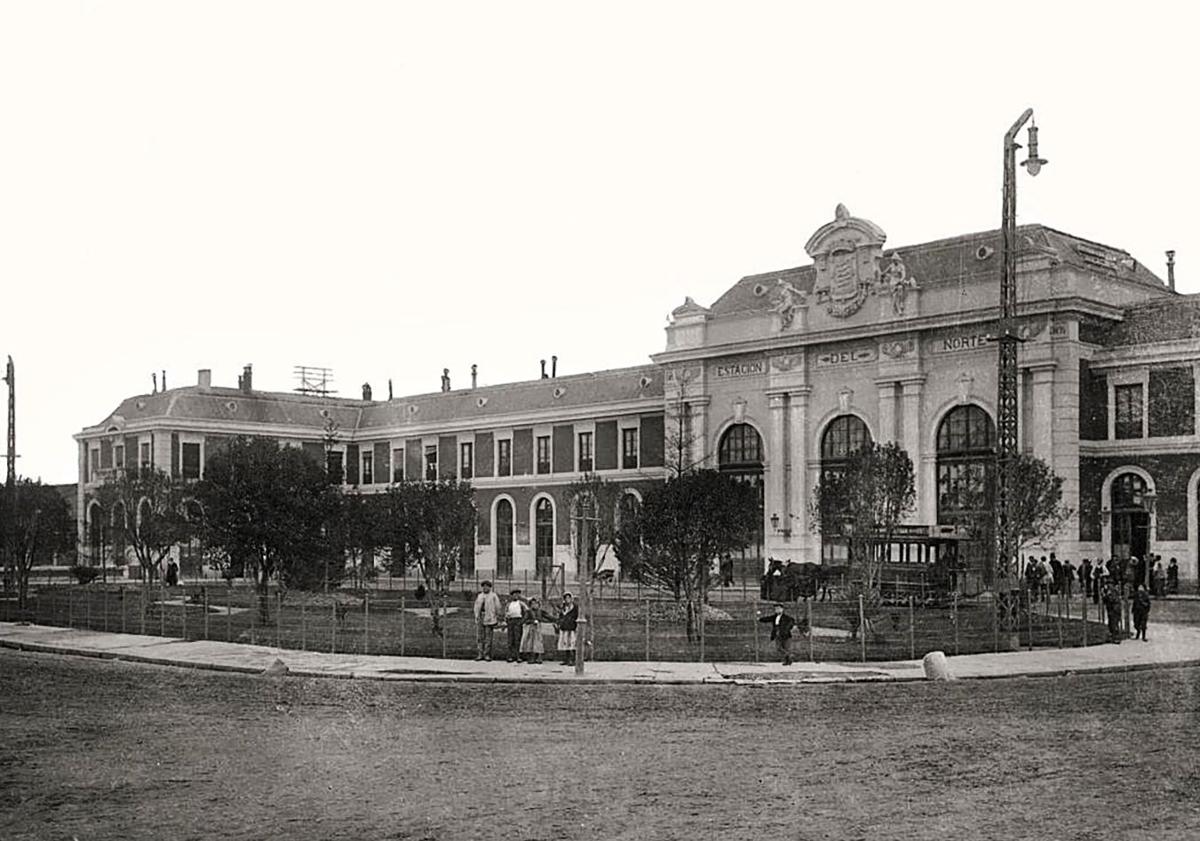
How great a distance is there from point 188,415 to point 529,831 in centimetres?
5998

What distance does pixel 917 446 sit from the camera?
43.9 meters

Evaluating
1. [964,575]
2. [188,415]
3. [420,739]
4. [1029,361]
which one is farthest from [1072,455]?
[188,415]

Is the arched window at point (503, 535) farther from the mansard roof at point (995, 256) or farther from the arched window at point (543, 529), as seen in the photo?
the mansard roof at point (995, 256)

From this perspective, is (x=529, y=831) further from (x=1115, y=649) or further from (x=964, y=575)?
(x=964, y=575)

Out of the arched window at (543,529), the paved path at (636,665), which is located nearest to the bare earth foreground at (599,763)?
the paved path at (636,665)

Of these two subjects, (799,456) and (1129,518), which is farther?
(799,456)

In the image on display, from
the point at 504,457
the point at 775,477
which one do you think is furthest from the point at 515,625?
the point at 504,457

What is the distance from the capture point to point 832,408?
154ft

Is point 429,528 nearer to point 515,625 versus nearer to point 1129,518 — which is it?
point 515,625

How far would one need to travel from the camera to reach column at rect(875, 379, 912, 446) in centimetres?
4472

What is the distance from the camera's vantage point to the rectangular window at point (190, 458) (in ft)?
213

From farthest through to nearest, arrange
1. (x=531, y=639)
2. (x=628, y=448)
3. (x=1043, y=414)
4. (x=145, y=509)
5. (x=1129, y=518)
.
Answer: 1. (x=628, y=448)
2. (x=145, y=509)
3. (x=1043, y=414)
4. (x=1129, y=518)
5. (x=531, y=639)

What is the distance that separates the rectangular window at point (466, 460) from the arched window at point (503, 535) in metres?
2.54

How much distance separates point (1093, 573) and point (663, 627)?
16181mm
